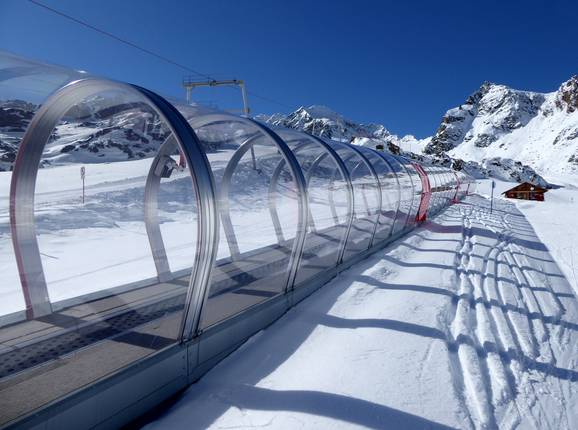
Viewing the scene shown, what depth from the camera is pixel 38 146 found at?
2859mm

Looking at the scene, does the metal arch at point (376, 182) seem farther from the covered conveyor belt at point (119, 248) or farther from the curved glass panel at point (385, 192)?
the covered conveyor belt at point (119, 248)

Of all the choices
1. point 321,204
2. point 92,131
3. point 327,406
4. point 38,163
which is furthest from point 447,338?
point 38,163

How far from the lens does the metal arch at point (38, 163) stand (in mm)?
2766

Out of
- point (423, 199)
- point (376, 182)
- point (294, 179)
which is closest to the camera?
point (294, 179)

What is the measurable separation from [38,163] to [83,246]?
0.85 metres

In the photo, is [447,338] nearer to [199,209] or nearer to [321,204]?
[321,204]

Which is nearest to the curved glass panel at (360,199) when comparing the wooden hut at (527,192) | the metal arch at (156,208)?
the metal arch at (156,208)

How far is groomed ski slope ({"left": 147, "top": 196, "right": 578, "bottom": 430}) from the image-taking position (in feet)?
8.36

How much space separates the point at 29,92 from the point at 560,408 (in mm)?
3937

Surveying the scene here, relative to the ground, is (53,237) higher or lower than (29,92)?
lower

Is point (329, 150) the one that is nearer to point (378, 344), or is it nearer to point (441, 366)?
point (378, 344)

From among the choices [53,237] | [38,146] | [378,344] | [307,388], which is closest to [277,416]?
[307,388]

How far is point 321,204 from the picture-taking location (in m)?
4.97

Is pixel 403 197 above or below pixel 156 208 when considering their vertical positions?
below
